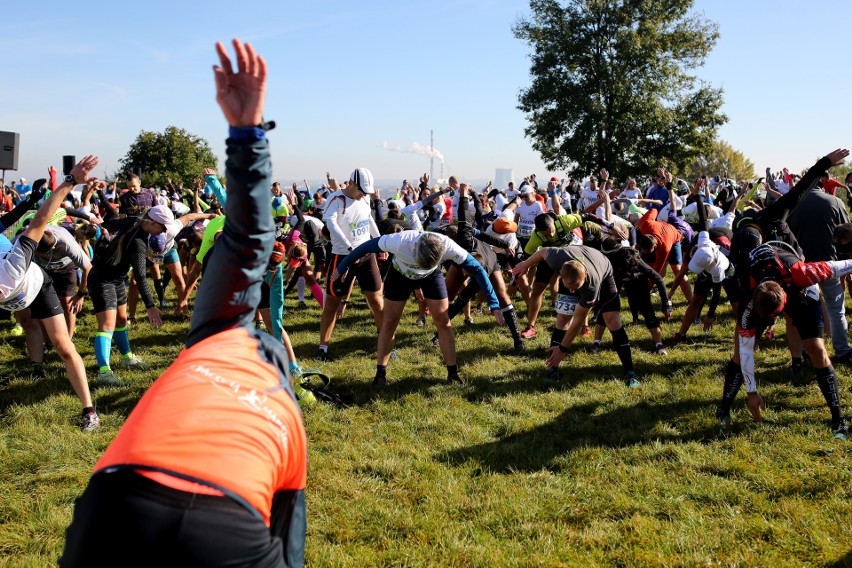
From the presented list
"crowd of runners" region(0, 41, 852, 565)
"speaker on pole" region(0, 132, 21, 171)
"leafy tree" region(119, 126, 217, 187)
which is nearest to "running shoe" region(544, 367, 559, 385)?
"crowd of runners" region(0, 41, 852, 565)

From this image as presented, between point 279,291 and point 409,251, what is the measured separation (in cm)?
149

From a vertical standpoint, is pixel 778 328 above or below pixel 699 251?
below

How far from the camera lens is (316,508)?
424cm

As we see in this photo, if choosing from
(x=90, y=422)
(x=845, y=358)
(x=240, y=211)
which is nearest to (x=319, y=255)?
(x=90, y=422)

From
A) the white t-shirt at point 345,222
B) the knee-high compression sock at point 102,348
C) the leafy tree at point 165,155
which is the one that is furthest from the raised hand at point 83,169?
the leafy tree at point 165,155

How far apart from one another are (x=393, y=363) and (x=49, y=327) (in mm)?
3647

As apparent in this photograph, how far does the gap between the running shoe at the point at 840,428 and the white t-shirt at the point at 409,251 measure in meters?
3.58

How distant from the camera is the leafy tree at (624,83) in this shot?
34.7 m

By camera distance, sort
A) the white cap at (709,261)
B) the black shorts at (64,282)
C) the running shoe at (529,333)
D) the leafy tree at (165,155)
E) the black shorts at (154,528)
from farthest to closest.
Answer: the leafy tree at (165,155)
the running shoe at (529,333)
the white cap at (709,261)
the black shorts at (64,282)
the black shorts at (154,528)

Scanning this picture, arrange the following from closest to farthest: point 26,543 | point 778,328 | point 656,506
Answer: point 26,543 → point 656,506 → point 778,328

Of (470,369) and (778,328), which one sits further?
(778,328)

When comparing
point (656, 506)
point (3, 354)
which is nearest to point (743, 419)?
point (656, 506)

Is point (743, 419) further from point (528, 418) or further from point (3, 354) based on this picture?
point (3, 354)

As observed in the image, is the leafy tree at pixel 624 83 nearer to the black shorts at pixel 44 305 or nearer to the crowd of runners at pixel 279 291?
the crowd of runners at pixel 279 291
